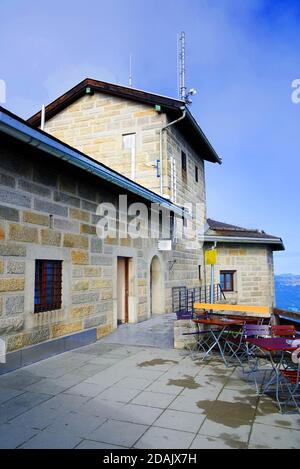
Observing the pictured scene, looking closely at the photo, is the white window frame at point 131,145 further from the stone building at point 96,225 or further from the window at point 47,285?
the window at point 47,285

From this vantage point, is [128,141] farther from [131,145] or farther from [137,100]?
[137,100]

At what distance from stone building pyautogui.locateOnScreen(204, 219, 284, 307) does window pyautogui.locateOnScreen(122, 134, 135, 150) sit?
18.0 feet

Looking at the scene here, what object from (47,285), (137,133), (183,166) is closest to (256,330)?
(47,285)

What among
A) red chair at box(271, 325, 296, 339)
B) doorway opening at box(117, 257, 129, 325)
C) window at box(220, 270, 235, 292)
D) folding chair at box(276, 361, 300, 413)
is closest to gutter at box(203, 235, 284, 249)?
window at box(220, 270, 235, 292)

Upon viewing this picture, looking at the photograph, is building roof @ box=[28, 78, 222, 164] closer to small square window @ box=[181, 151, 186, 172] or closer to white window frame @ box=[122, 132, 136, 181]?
A: small square window @ box=[181, 151, 186, 172]

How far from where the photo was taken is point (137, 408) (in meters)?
3.51

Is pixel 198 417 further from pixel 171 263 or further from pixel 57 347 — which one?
pixel 171 263

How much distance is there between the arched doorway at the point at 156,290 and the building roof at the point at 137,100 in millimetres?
4888

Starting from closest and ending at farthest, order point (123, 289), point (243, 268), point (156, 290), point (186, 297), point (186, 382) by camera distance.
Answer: point (186, 382), point (123, 289), point (156, 290), point (186, 297), point (243, 268)

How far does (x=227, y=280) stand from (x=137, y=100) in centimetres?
850

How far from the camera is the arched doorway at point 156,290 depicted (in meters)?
10.5

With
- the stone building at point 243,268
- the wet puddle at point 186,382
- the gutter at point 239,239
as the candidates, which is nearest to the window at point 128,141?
the gutter at point 239,239
